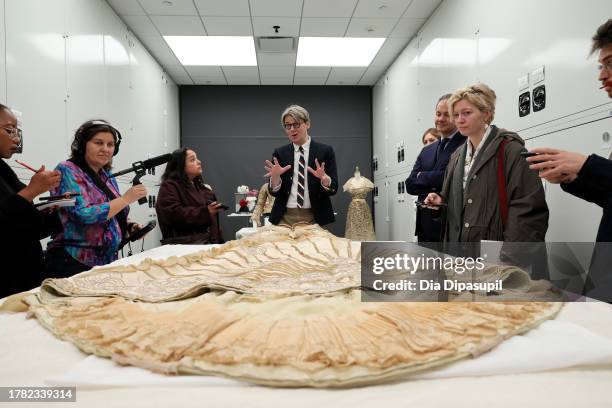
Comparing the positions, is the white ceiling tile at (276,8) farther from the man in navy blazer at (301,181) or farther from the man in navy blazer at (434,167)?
the man in navy blazer at (434,167)

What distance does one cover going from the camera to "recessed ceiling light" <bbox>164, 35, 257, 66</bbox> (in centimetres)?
500

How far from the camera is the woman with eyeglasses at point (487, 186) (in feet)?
5.67

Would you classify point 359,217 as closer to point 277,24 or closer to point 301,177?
point 277,24

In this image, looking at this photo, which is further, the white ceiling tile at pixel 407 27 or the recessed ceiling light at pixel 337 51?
the recessed ceiling light at pixel 337 51

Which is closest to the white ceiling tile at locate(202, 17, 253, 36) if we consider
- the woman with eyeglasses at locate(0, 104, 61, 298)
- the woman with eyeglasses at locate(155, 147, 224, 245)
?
the woman with eyeglasses at locate(155, 147, 224, 245)

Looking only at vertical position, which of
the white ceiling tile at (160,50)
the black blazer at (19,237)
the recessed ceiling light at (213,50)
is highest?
the white ceiling tile at (160,50)

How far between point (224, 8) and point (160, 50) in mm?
1496

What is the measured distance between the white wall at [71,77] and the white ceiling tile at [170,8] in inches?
14.2

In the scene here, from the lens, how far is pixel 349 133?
7.07 meters

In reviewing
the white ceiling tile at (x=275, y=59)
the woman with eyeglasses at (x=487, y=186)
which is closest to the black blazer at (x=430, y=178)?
the woman with eyeglasses at (x=487, y=186)

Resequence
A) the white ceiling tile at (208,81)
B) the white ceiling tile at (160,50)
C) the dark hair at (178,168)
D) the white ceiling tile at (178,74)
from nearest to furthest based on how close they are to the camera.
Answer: the dark hair at (178,168) → the white ceiling tile at (160,50) → the white ceiling tile at (178,74) → the white ceiling tile at (208,81)

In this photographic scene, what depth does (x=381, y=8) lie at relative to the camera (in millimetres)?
4262

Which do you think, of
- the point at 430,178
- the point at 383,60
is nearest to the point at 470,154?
the point at 430,178

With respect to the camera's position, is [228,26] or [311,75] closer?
[228,26]
